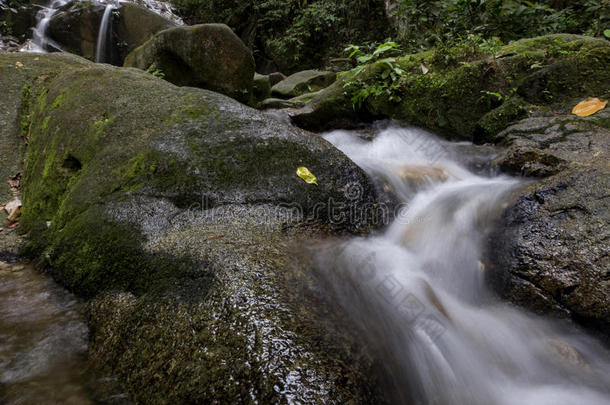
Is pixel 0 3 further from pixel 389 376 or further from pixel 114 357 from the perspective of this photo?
pixel 389 376

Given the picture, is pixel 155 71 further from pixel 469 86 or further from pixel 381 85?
pixel 469 86

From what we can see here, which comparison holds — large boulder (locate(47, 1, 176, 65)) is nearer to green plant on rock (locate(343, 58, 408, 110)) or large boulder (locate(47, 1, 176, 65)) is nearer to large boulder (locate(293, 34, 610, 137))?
large boulder (locate(293, 34, 610, 137))

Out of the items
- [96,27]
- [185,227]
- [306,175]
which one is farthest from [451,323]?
[96,27]

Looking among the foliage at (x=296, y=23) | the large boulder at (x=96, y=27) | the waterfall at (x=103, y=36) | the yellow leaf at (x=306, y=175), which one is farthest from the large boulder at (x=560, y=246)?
the waterfall at (x=103, y=36)

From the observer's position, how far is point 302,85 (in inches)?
367

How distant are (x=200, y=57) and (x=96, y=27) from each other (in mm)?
10088

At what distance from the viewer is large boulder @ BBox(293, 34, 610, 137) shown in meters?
4.34

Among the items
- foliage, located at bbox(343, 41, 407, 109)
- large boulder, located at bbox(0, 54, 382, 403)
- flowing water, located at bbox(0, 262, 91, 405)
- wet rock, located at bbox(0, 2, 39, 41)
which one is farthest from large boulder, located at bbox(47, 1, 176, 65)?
flowing water, located at bbox(0, 262, 91, 405)

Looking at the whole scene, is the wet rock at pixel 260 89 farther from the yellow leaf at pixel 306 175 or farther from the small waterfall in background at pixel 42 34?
the small waterfall in background at pixel 42 34

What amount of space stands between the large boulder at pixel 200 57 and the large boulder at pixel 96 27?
297 inches

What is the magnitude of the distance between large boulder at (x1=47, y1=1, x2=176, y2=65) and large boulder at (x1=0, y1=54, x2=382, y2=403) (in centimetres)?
1159

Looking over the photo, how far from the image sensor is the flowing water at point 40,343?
1332 mm

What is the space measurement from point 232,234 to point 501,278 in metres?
2.03

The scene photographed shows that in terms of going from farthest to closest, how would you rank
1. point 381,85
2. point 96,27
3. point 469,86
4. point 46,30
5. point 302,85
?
point 96,27
point 46,30
point 302,85
point 381,85
point 469,86
